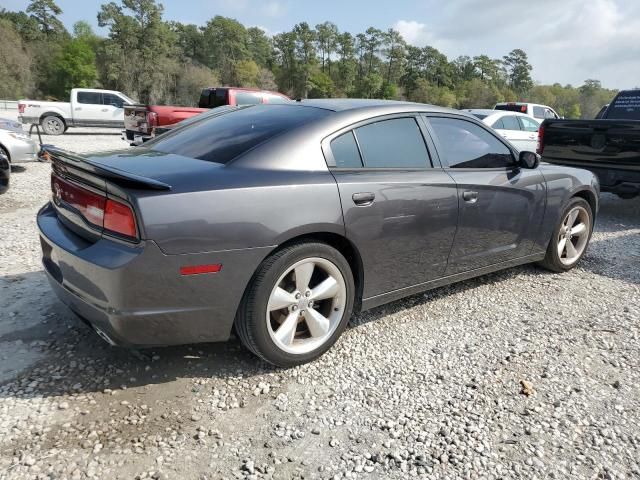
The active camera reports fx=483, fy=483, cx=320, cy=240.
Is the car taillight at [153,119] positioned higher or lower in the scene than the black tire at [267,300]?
higher

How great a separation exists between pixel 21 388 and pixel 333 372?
1639 millimetres

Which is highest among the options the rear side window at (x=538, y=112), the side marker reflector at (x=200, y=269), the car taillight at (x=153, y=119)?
the rear side window at (x=538, y=112)

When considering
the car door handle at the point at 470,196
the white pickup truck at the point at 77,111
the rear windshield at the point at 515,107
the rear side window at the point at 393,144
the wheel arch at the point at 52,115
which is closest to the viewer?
the rear side window at the point at 393,144

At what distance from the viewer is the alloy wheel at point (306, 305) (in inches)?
105

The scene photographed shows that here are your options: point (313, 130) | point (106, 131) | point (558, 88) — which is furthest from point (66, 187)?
point (558, 88)

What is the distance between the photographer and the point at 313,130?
281cm

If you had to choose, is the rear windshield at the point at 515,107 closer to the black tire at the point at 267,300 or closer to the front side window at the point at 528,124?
the front side window at the point at 528,124

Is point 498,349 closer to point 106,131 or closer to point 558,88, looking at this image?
point 106,131

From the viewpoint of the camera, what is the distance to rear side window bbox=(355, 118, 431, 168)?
3014 millimetres

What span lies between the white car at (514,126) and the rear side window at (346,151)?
1043 cm

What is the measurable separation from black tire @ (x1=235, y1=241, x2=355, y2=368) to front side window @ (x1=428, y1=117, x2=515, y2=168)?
51.4 inches

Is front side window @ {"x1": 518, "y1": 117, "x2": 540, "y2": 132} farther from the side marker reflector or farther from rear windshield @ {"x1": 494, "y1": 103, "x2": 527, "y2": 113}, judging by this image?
the side marker reflector

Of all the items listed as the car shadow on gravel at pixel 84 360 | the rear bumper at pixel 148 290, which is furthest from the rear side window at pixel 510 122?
the rear bumper at pixel 148 290

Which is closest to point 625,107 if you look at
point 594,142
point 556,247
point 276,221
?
point 594,142
